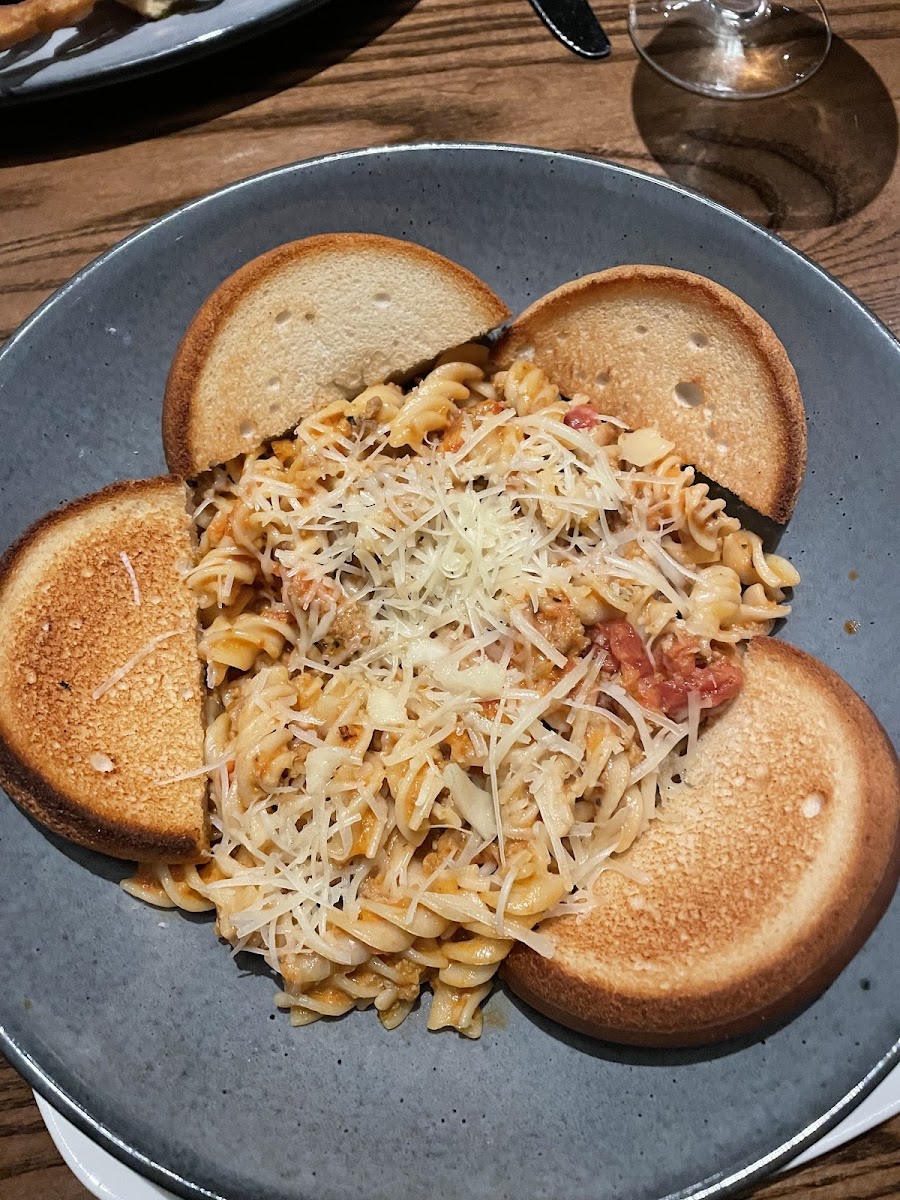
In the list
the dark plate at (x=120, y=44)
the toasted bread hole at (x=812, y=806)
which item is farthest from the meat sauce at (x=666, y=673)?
the dark plate at (x=120, y=44)

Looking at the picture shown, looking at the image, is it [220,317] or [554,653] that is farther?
[220,317]

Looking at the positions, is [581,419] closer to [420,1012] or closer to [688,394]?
[688,394]

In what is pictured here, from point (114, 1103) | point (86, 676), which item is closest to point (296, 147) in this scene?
point (86, 676)

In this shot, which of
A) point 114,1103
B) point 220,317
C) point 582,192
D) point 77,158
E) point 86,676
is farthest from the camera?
point 77,158

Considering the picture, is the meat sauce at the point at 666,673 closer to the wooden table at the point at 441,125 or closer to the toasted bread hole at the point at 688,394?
the toasted bread hole at the point at 688,394

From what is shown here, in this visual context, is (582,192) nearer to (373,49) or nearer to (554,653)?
(373,49)

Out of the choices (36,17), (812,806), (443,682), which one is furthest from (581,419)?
(36,17)

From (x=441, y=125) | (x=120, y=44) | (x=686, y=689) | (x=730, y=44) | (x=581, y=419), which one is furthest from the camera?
(x=730, y=44)
